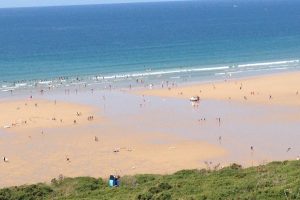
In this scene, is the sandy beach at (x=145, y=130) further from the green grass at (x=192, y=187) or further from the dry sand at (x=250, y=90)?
the green grass at (x=192, y=187)

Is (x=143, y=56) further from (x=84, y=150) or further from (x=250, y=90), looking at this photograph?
(x=84, y=150)

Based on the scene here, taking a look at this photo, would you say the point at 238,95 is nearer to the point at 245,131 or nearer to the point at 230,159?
the point at 245,131

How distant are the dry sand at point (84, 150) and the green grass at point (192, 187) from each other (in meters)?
6.75

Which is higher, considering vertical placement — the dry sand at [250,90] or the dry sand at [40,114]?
the dry sand at [250,90]

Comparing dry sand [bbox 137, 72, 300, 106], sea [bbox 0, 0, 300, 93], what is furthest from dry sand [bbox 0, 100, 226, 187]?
sea [bbox 0, 0, 300, 93]

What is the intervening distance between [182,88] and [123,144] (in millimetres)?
19920

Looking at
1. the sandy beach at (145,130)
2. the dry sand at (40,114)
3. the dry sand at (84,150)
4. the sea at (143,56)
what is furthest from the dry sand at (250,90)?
the dry sand at (84,150)

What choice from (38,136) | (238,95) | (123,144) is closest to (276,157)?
(123,144)

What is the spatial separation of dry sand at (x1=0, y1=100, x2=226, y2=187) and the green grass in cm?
675

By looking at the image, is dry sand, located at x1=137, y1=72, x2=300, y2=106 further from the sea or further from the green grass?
the green grass

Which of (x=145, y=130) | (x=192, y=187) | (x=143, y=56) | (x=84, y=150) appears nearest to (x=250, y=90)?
(x=145, y=130)

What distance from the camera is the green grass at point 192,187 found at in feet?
51.3

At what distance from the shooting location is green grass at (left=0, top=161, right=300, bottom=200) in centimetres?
1564

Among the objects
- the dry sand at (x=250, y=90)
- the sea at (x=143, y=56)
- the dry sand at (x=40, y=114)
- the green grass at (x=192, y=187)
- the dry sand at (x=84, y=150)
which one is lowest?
the green grass at (x=192, y=187)
